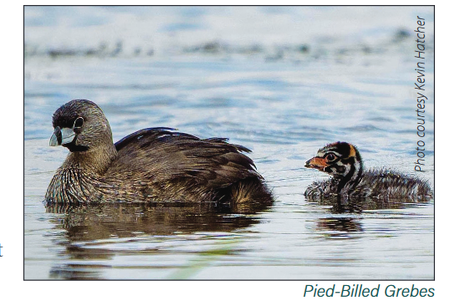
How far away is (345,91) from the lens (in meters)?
14.7

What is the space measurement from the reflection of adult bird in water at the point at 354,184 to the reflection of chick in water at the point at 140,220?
1.34 meters

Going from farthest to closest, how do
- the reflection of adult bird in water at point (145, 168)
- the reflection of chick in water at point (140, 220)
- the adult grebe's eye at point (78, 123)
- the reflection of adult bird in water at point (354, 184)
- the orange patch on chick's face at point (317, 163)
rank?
the orange patch on chick's face at point (317, 163) < the reflection of adult bird in water at point (354, 184) < the adult grebe's eye at point (78, 123) < the reflection of adult bird in water at point (145, 168) < the reflection of chick in water at point (140, 220)

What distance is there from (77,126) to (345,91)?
21.2ft

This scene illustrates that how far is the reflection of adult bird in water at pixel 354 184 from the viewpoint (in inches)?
371

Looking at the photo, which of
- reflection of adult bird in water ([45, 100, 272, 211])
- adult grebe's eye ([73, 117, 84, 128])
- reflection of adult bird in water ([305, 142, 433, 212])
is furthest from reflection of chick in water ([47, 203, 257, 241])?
reflection of adult bird in water ([305, 142, 433, 212])

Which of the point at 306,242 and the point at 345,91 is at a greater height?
the point at 345,91

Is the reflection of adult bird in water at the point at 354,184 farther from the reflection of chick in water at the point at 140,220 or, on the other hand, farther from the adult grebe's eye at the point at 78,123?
the adult grebe's eye at the point at 78,123

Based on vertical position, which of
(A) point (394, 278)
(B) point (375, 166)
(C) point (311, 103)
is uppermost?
(C) point (311, 103)

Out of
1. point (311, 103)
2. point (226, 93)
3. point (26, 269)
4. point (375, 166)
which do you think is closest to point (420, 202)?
point (375, 166)

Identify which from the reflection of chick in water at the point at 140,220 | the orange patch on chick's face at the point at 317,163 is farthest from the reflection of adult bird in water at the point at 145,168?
the orange patch on chick's face at the point at 317,163

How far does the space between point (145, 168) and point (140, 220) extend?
1.00 meters

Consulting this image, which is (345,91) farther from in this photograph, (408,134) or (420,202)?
(420,202)

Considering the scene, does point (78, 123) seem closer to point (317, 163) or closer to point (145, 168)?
point (145, 168)

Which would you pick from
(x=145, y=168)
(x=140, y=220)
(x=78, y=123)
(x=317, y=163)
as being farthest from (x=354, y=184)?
(x=78, y=123)
